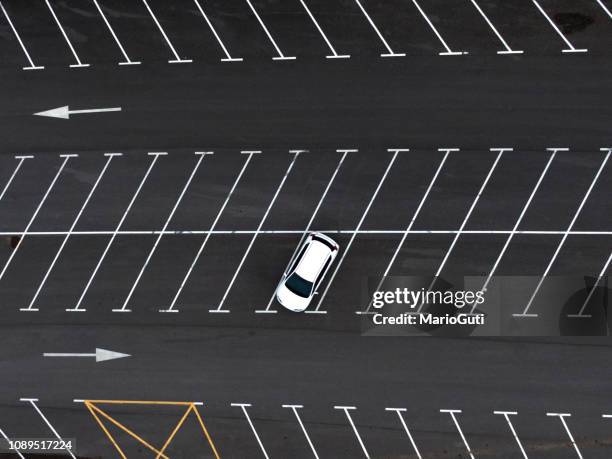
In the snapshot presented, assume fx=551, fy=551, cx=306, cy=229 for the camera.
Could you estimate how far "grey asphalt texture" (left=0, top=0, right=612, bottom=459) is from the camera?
14750 millimetres

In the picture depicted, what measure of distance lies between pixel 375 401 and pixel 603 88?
10353 mm

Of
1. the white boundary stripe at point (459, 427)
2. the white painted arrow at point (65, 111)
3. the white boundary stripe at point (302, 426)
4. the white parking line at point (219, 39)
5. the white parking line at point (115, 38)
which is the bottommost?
the white boundary stripe at point (302, 426)

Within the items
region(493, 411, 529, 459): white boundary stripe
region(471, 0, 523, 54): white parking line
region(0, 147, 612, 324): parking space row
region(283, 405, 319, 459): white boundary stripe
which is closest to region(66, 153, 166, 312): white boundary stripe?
region(0, 147, 612, 324): parking space row

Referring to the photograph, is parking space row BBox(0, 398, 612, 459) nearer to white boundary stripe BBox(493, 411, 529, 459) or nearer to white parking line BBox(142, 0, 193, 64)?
white boundary stripe BBox(493, 411, 529, 459)

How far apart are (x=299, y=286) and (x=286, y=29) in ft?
23.4

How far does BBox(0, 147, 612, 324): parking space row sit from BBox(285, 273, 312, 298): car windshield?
58 cm

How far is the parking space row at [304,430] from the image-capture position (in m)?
14.6

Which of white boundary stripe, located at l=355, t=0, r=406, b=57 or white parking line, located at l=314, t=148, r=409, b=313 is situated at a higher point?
white boundary stripe, located at l=355, t=0, r=406, b=57

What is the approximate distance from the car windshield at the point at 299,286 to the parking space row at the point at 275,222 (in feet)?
1.92

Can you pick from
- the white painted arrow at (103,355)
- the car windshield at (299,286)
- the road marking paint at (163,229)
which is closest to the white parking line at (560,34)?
the car windshield at (299,286)

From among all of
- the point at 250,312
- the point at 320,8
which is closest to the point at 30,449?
the point at 250,312

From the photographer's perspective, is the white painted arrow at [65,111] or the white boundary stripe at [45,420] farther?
the white painted arrow at [65,111]

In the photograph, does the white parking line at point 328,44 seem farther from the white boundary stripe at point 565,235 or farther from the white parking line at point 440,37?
the white boundary stripe at point 565,235

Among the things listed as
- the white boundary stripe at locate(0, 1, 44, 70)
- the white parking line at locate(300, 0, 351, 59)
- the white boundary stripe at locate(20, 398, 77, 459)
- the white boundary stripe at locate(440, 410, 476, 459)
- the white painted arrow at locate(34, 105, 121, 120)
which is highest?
the white parking line at locate(300, 0, 351, 59)
